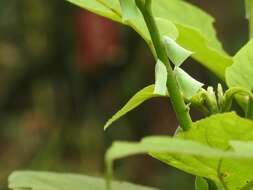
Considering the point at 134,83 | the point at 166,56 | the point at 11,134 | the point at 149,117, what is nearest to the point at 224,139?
the point at 166,56

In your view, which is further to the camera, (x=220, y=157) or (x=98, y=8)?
(x=98, y=8)

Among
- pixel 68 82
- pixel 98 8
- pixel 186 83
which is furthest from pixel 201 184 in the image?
pixel 68 82

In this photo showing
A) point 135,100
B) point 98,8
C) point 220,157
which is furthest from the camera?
point 98,8

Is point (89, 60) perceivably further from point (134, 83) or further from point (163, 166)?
point (163, 166)

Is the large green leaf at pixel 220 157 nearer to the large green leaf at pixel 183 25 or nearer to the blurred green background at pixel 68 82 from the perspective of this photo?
the large green leaf at pixel 183 25

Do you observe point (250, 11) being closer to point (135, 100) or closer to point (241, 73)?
point (241, 73)

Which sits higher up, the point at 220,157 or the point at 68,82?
the point at 220,157
